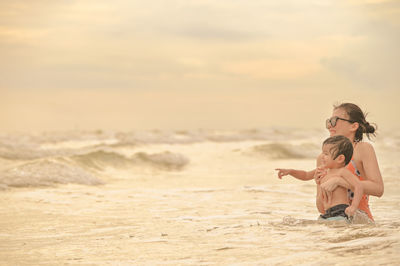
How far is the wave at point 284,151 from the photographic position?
1747 centimetres

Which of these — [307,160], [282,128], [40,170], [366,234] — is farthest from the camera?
[282,128]

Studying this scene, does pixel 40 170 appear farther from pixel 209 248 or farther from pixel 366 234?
pixel 366 234

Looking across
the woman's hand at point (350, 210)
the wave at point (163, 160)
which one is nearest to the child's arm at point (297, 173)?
the woman's hand at point (350, 210)

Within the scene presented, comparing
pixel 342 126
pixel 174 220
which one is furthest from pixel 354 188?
pixel 174 220

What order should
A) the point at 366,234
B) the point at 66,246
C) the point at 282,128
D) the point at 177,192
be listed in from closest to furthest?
1. the point at 366,234
2. the point at 66,246
3. the point at 177,192
4. the point at 282,128

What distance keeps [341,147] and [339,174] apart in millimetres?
209

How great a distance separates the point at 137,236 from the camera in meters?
4.55

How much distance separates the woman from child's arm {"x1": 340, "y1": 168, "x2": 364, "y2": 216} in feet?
0.12

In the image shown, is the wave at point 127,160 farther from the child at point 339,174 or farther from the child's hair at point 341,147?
the child's hair at point 341,147

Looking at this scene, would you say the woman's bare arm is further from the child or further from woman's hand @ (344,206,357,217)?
woman's hand @ (344,206,357,217)

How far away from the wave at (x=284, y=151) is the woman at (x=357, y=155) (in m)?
12.8

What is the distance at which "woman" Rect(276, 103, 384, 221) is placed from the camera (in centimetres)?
397

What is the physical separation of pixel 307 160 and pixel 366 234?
13.1m

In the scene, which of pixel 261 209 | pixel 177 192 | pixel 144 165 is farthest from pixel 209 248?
pixel 144 165
